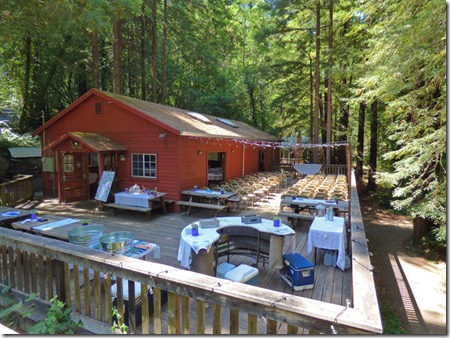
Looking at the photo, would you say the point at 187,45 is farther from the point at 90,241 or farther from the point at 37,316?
the point at 37,316

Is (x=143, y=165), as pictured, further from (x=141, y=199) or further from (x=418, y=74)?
(x=418, y=74)

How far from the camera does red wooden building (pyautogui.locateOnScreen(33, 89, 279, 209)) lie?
9.46m

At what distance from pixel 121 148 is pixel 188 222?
397 centimetres

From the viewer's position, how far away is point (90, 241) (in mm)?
4289

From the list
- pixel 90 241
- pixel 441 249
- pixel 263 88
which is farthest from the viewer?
pixel 263 88

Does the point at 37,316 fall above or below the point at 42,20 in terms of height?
below

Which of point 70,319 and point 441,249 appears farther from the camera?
point 441,249

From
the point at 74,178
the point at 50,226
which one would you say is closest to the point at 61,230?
the point at 50,226

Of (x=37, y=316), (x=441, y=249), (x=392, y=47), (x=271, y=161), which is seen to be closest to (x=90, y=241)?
(x=37, y=316)

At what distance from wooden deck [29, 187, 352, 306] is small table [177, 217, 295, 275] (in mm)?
653

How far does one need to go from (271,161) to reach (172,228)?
1379 cm

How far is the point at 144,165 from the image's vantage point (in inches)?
398

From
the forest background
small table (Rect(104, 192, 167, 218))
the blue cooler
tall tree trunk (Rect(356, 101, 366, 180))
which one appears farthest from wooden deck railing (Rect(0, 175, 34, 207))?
tall tree trunk (Rect(356, 101, 366, 180))

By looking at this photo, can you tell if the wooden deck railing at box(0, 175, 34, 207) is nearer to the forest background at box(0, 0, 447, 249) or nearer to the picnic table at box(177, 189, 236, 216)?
the forest background at box(0, 0, 447, 249)
